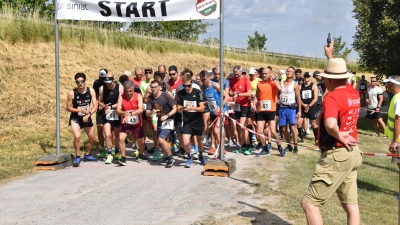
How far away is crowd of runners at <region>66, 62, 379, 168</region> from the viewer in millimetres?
11727

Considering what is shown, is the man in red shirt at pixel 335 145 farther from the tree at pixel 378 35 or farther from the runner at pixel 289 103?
the tree at pixel 378 35


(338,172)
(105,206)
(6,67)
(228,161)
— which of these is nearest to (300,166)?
(228,161)

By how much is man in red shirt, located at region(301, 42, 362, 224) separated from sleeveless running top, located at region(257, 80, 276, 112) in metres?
7.17

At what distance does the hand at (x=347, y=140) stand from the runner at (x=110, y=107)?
731 centimetres

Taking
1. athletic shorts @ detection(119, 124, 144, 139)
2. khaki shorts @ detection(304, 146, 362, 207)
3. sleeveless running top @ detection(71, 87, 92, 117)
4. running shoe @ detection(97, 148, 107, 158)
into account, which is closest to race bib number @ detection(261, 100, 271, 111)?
athletic shorts @ detection(119, 124, 144, 139)

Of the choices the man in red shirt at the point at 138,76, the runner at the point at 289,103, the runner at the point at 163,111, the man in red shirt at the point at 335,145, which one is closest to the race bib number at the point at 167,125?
the runner at the point at 163,111

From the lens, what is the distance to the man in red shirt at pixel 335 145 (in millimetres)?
5605

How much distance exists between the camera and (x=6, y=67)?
2039cm

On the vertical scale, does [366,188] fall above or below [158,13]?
below

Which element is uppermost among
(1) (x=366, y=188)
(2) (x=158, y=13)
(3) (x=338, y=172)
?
(2) (x=158, y=13)

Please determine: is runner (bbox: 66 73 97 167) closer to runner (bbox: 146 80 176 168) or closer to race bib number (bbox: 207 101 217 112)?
runner (bbox: 146 80 176 168)

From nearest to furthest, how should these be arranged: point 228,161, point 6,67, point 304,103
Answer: point 228,161 → point 304,103 → point 6,67

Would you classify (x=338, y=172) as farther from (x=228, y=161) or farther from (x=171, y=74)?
(x=171, y=74)

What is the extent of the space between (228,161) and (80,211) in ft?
12.4
